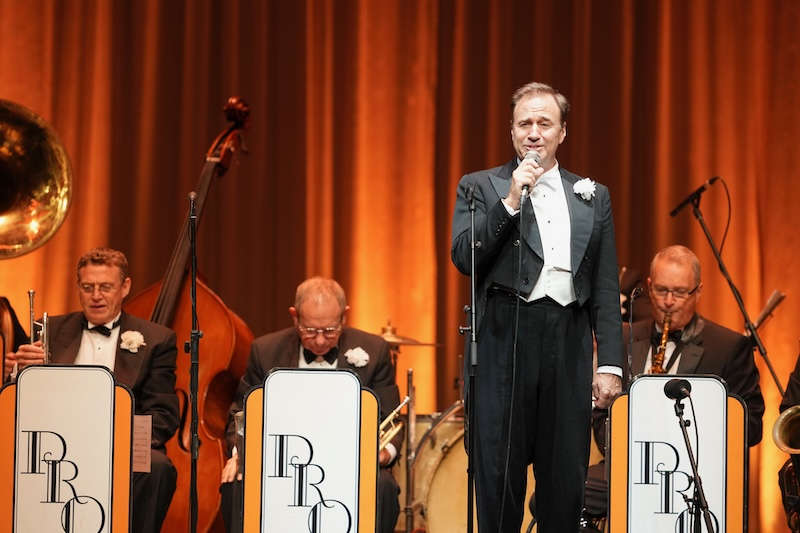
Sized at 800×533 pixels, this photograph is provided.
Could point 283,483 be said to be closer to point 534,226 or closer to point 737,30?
point 534,226

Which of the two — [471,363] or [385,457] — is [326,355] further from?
[471,363]

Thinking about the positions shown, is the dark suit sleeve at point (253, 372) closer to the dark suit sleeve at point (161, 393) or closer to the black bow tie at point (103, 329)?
the dark suit sleeve at point (161, 393)

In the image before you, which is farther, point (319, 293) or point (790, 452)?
point (319, 293)

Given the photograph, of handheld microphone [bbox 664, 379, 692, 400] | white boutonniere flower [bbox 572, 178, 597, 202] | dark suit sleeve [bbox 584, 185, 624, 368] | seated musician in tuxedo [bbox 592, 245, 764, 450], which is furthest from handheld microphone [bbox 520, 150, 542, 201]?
seated musician in tuxedo [bbox 592, 245, 764, 450]

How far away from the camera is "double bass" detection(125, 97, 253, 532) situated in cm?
509

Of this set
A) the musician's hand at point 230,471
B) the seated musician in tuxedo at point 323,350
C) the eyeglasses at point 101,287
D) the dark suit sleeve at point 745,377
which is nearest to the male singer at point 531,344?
the musician's hand at point 230,471

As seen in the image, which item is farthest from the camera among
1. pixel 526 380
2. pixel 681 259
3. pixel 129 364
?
pixel 681 259

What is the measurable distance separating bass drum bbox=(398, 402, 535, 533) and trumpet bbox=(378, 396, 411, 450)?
476 millimetres

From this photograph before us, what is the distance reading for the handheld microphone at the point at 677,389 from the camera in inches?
147

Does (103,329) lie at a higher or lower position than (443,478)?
higher

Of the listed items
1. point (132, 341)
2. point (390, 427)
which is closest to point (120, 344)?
point (132, 341)

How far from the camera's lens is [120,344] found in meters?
5.05

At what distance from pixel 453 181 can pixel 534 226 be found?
3467 mm

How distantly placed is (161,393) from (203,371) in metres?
0.29
